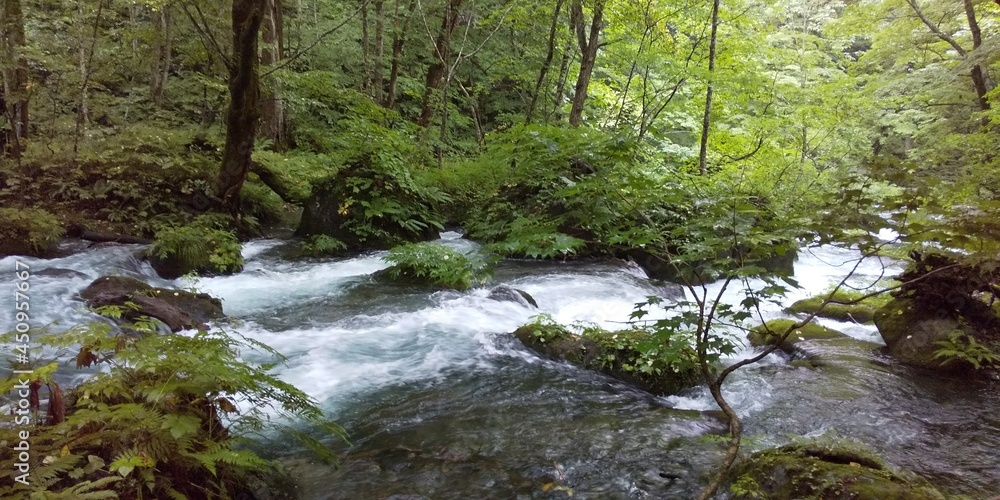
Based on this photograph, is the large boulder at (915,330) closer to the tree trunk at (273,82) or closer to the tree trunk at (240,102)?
the tree trunk at (240,102)

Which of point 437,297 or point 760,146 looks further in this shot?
point 760,146

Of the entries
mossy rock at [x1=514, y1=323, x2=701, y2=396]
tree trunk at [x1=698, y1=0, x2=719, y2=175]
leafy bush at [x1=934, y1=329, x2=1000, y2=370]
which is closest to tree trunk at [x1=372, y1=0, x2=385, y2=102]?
tree trunk at [x1=698, y1=0, x2=719, y2=175]

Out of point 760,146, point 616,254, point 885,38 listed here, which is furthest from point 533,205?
point 885,38

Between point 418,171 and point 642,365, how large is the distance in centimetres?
918

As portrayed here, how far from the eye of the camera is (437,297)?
841cm

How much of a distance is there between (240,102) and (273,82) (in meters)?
3.76

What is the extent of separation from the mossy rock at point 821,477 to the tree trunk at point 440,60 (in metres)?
13.2

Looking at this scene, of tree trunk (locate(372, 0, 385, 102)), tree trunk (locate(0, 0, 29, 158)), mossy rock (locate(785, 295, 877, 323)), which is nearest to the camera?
mossy rock (locate(785, 295, 877, 323))

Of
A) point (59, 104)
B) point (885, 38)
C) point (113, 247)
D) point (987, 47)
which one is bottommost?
point (113, 247)

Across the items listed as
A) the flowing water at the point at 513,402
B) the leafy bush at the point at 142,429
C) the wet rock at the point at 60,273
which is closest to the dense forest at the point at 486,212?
the leafy bush at the point at 142,429

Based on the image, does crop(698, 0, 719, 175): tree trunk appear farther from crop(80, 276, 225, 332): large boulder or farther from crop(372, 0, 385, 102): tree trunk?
crop(80, 276, 225, 332): large boulder

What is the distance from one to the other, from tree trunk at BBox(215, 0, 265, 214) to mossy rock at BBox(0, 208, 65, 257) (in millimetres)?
2744

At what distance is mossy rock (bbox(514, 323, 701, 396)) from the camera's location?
5.45m

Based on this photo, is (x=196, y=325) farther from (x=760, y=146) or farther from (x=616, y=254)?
(x=760, y=146)
